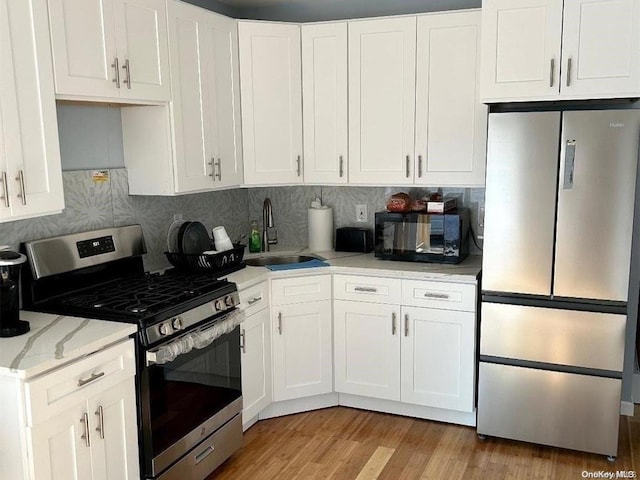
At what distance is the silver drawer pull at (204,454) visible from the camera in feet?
9.20

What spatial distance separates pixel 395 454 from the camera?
321 centimetres

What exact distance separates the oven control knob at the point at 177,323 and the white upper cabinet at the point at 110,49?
40.1 inches

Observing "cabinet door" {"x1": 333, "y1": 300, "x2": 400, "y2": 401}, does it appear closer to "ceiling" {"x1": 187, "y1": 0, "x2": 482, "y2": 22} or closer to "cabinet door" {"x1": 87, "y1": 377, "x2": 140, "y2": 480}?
"cabinet door" {"x1": 87, "y1": 377, "x2": 140, "y2": 480}

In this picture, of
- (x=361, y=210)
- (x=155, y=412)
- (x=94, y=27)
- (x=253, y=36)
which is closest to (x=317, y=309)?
(x=361, y=210)

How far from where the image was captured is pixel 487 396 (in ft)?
10.7

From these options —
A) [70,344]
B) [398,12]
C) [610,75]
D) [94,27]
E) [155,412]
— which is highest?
[398,12]

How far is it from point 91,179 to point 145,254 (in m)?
0.52

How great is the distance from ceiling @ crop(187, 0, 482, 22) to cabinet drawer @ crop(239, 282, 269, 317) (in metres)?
1.83

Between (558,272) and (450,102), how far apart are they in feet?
3.71

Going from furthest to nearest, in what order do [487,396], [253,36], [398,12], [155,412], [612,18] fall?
[398,12]
[253,36]
[487,396]
[612,18]
[155,412]

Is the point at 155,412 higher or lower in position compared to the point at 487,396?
higher

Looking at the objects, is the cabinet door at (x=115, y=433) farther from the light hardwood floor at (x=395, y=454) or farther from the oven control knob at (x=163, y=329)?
the light hardwood floor at (x=395, y=454)

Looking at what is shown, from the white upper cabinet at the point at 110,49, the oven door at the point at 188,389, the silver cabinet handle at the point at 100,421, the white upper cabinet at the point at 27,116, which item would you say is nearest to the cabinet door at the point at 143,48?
the white upper cabinet at the point at 110,49

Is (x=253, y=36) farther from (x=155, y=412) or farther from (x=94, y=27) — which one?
(x=155, y=412)
